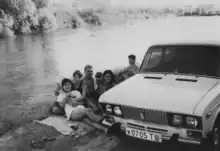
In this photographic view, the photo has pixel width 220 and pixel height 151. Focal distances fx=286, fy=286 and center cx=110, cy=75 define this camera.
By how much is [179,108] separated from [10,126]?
3580 mm

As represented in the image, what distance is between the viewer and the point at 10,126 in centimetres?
557

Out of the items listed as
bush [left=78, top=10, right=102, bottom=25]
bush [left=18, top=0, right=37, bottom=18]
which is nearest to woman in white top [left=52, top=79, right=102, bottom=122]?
bush [left=18, top=0, right=37, bottom=18]

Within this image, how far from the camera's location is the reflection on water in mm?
9805

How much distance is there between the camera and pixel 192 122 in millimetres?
3328

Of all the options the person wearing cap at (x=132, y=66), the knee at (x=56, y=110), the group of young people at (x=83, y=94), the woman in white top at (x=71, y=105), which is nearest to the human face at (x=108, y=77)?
the group of young people at (x=83, y=94)

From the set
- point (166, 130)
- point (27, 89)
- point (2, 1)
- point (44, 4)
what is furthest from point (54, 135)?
point (44, 4)

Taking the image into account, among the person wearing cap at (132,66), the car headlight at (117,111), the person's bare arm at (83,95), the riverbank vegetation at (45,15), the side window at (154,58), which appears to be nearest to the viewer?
the car headlight at (117,111)

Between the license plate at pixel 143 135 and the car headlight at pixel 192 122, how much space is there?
1.31ft

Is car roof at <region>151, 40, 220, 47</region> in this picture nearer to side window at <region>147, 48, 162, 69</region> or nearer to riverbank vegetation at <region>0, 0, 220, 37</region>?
side window at <region>147, 48, 162, 69</region>

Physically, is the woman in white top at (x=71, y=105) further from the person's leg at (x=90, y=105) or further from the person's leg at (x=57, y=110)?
the person's leg at (x=90, y=105)

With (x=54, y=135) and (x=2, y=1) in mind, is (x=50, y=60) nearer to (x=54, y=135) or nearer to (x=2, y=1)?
(x=2, y=1)

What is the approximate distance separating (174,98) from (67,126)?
2.39m

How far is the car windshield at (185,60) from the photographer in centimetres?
418

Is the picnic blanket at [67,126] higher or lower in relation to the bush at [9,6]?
lower
